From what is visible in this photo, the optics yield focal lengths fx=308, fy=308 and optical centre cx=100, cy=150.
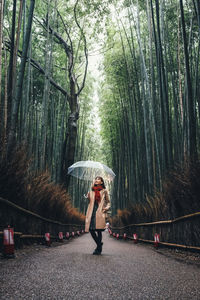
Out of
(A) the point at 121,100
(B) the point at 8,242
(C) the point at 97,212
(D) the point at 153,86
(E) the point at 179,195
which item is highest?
(A) the point at 121,100

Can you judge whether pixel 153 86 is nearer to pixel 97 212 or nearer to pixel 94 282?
pixel 97 212

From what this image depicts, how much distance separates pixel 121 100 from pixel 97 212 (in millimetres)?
4256

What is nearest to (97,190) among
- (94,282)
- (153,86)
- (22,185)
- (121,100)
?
(22,185)

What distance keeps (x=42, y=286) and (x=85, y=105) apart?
9733 mm

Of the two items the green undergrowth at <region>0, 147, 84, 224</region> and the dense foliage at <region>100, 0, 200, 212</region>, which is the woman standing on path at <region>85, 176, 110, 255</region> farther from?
the dense foliage at <region>100, 0, 200, 212</region>

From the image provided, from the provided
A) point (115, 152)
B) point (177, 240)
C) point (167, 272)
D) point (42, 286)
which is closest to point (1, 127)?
point (42, 286)

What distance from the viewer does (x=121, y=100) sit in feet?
23.7

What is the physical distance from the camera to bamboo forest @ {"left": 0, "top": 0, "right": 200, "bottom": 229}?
3.19m

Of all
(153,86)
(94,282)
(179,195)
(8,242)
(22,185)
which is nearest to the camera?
(94,282)

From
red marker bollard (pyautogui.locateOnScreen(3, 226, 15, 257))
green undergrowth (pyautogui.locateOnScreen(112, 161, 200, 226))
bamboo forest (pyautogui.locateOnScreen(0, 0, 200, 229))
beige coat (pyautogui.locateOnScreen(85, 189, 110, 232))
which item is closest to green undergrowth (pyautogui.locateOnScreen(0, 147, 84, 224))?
bamboo forest (pyautogui.locateOnScreen(0, 0, 200, 229))

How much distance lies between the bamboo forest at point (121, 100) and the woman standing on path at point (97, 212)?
729mm

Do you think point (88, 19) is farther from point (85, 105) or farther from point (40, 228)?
point (40, 228)

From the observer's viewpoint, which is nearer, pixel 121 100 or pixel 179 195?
pixel 179 195

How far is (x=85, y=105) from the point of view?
1098cm
